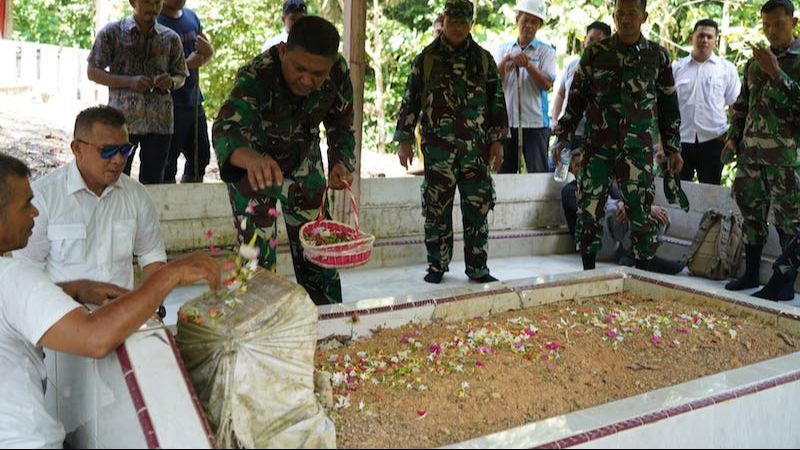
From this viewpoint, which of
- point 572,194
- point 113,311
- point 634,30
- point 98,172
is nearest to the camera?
point 113,311

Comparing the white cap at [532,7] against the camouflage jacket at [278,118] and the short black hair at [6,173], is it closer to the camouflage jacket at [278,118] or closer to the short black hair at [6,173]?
the camouflage jacket at [278,118]

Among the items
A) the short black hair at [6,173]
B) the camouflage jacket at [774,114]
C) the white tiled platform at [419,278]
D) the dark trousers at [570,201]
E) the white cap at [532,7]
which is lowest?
the white tiled platform at [419,278]

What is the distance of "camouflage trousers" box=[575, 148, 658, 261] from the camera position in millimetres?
5949

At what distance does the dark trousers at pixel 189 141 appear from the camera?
664cm

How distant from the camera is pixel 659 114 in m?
6.12

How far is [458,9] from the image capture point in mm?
5973

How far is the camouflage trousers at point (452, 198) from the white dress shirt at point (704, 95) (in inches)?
97.8


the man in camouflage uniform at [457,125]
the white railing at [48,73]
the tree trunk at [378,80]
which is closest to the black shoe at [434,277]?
the man in camouflage uniform at [457,125]

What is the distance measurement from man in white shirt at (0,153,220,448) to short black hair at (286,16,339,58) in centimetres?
159

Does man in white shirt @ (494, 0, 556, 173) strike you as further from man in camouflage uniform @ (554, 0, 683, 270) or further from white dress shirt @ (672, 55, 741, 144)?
man in camouflage uniform @ (554, 0, 683, 270)

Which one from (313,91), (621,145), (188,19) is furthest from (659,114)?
(188,19)

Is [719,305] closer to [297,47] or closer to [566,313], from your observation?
[566,313]

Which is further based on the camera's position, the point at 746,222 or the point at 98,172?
the point at 746,222

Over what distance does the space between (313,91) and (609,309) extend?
1919 millimetres
